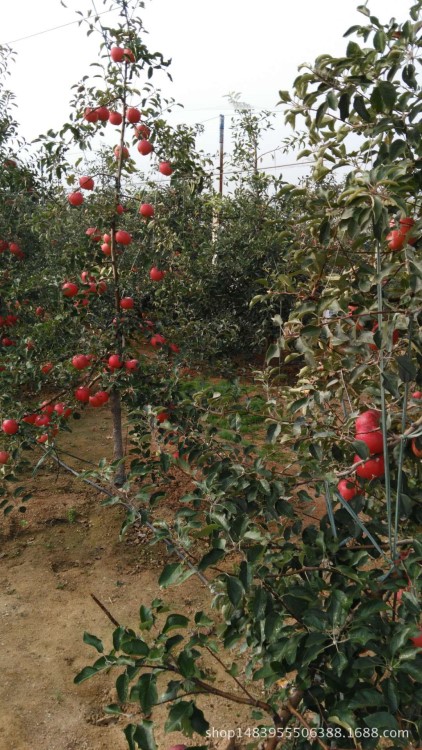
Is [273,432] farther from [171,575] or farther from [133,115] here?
[133,115]

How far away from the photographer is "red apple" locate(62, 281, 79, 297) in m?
2.92

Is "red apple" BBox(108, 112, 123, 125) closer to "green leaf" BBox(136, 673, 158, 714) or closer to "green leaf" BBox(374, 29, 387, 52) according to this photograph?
"green leaf" BBox(374, 29, 387, 52)

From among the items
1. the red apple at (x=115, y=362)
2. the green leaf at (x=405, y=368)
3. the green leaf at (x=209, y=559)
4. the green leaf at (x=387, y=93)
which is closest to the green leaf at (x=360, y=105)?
the green leaf at (x=387, y=93)

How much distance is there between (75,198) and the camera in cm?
298

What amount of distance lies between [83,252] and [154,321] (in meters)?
0.58

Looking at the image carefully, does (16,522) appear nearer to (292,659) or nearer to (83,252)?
(83,252)

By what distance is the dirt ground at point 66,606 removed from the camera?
6.74ft

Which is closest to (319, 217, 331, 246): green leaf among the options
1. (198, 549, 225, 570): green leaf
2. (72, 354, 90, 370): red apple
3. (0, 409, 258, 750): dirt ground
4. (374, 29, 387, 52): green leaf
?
(374, 29, 387, 52): green leaf

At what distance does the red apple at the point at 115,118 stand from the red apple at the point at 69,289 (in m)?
0.91

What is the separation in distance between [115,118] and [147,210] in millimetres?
531

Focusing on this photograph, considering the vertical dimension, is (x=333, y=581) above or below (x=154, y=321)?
below

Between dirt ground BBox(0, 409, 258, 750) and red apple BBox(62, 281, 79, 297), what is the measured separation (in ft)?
4.61

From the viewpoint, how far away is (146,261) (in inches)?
123

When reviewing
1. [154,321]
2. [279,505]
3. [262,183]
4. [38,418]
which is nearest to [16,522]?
[38,418]
